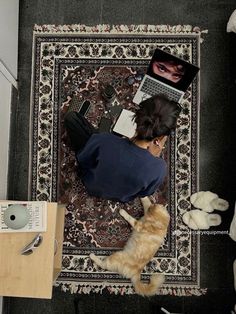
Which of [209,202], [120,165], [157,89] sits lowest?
[209,202]

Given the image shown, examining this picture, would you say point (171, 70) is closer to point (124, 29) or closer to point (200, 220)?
point (124, 29)

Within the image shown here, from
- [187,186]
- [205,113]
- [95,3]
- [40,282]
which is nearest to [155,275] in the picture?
[187,186]

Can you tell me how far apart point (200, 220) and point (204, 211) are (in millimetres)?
68

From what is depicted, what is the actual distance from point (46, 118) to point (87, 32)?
0.54 metres

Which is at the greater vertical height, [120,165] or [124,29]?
[124,29]

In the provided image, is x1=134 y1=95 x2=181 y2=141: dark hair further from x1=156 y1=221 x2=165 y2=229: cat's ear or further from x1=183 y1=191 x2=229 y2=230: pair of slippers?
x1=183 y1=191 x2=229 y2=230: pair of slippers

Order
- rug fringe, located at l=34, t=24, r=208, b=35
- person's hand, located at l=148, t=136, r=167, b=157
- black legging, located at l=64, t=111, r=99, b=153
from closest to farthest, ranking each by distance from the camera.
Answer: person's hand, located at l=148, t=136, r=167, b=157 → black legging, located at l=64, t=111, r=99, b=153 → rug fringe, located at l=34, t=24, r=208, b=35

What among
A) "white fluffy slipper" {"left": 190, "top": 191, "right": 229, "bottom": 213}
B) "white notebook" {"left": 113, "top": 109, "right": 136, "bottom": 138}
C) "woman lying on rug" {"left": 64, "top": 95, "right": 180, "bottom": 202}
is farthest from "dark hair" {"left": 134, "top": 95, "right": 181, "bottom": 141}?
"white fluffy slipper" {"left": 190, "top": 191, "right": 229, "bottom": 213}

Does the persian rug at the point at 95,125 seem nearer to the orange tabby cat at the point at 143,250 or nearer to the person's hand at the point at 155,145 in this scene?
the orange tabby cat at the point at 143,250

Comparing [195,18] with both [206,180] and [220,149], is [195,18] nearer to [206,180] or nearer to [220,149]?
[220,149]

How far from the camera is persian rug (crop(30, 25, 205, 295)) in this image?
2373 mm

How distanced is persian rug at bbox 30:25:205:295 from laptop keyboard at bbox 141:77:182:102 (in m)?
0.06

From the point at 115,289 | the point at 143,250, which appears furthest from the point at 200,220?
the point at 115,289

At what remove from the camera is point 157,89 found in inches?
93.7
